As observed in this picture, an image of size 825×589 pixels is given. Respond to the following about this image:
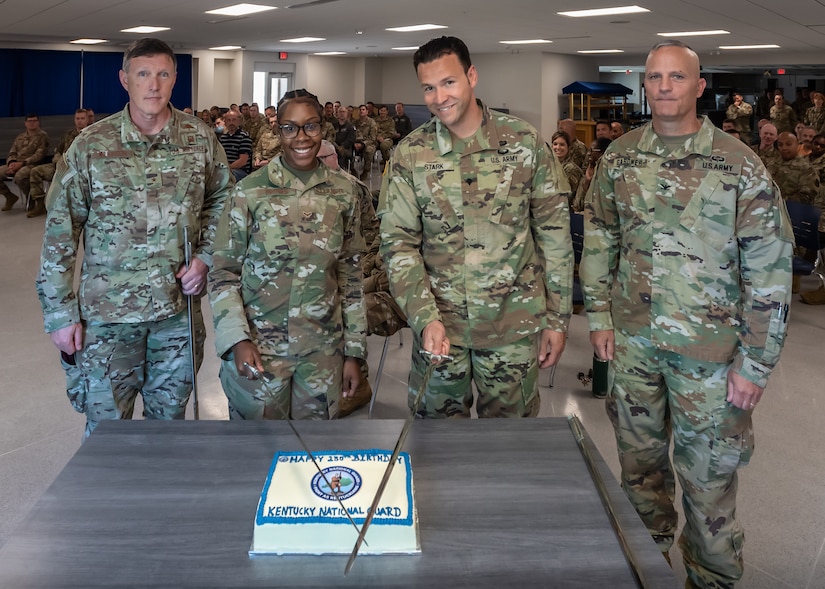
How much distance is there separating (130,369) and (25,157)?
10462 millimetres

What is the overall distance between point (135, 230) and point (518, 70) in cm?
2089

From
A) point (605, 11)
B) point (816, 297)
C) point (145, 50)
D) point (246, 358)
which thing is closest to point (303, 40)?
point (605, 11)

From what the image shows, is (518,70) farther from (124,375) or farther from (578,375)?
(124,375)

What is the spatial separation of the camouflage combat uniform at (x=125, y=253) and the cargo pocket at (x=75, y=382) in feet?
0.04

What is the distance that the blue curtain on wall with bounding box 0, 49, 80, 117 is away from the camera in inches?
728

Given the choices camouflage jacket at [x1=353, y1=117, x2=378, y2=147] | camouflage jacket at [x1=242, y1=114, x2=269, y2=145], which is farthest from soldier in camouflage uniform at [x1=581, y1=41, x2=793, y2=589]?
camouflage jacket at [x1=353, y1=117, x2=378, y2=147]

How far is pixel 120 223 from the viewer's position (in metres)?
2.59

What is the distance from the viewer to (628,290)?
2.35m

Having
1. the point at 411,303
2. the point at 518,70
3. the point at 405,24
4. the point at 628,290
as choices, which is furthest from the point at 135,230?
the point at 518,70

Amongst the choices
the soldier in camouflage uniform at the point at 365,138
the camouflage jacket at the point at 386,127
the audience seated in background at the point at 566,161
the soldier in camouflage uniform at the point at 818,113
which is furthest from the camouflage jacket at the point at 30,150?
the soldier in camouflage uniform at the point at 818,113

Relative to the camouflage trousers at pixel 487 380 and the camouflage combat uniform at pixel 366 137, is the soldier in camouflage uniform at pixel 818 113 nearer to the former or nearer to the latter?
the camouflage combat uniform at pixel 366 137

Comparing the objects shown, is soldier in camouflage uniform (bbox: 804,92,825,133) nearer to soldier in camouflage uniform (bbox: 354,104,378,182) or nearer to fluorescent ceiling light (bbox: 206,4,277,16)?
soldier in camouflage uniform (bbox: 354,104,378,182)

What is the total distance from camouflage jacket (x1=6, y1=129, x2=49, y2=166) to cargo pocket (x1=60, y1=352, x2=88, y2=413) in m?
10.1

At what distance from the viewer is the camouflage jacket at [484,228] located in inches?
93.2
